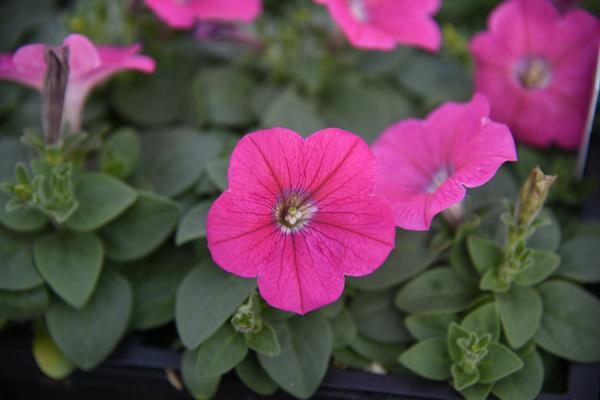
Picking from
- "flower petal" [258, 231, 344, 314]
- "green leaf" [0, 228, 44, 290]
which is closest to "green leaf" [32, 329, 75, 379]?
"green leaf" [0, 228, 44, 290]

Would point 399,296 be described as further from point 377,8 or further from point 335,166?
point 377,8

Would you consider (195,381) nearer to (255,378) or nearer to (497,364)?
(255,378)

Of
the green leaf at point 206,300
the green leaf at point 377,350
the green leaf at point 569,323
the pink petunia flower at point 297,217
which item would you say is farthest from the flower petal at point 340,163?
the green leaf at point 569,323

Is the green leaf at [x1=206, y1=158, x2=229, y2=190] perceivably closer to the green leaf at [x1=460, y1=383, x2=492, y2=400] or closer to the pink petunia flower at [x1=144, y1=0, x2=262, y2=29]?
the pink petunia flower at [x1=144, y1=0, x2=262, y2=29]

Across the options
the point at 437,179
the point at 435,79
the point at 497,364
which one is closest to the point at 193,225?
the point at 437,179

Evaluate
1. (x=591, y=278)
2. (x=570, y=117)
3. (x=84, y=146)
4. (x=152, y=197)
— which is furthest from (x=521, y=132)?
(x=84, y=146)

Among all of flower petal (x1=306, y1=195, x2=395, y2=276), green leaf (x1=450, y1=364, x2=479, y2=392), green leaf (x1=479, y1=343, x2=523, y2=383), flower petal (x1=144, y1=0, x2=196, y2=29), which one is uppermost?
flower petal (x1=144, y1=0, x2=196, y2=29)
